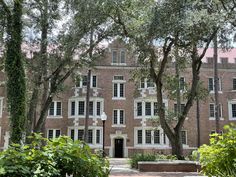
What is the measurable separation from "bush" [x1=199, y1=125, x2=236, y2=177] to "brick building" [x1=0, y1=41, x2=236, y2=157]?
2876 centimetres

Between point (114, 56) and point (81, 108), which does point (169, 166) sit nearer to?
point (81, 108)

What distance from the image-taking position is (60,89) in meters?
21.8

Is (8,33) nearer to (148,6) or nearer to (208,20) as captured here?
(148,6)

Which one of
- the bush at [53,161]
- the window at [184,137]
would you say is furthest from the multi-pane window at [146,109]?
the bush at [53,161]

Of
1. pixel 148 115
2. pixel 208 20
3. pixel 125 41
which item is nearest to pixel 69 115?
pixel 148 115

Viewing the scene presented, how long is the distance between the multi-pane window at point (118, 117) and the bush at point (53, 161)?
104ft

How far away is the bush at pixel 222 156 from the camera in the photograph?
5.52 metres

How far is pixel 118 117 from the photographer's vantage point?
36312 millimetres

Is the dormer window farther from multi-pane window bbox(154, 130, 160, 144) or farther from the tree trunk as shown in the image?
the tree trunk

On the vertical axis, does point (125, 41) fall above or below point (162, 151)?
above

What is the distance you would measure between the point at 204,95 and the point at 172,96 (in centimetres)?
234

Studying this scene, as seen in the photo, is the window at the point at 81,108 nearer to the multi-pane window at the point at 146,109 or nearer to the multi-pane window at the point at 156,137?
the multi-pane window at the point at 146,109

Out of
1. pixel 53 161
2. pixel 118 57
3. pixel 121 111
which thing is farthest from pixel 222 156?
pixel 118 57

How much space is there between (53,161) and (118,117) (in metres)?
32.3
